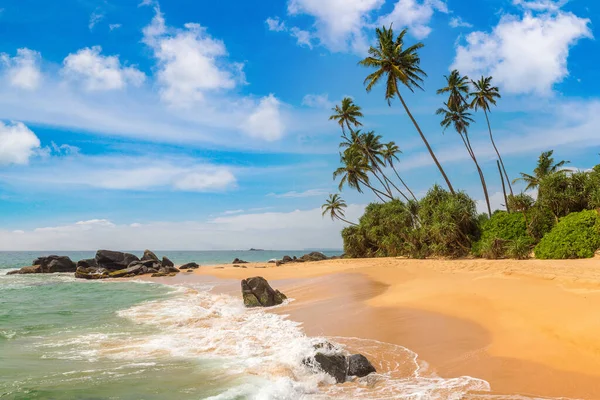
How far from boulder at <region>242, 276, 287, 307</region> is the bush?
17.1 m

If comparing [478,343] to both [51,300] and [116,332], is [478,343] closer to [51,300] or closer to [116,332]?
[116,332]

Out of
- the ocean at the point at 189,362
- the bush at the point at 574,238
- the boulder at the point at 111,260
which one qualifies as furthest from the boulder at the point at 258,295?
the boulder at the point at 111,260

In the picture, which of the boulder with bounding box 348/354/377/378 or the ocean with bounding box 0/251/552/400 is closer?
the ocean with bounding box 0/251/552/400

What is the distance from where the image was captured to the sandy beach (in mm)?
5898

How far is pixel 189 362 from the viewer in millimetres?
7562

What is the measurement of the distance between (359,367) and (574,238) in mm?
21006

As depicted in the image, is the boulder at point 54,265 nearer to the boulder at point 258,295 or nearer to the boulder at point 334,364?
the boulder at point 258,295

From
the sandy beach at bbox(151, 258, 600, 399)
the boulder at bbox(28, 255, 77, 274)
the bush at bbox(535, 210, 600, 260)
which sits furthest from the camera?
the boulder at bbox(28, 255, 77, 274)

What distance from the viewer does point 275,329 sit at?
33.5ft

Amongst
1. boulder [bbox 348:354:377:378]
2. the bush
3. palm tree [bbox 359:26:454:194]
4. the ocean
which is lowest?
the ocean

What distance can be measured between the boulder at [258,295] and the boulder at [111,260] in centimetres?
3494

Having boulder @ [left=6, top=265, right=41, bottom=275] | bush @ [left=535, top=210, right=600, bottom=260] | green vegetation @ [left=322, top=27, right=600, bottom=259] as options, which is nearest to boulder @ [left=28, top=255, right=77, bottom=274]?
boulder @ [left=6, top=265, right=41, bottom=275]

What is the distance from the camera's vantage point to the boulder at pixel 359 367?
625cm

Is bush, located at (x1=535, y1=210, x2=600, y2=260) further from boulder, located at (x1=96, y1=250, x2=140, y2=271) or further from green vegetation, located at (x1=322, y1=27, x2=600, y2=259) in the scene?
boulder, located at (x1=96, y1=250, x2=140, y2=271)
